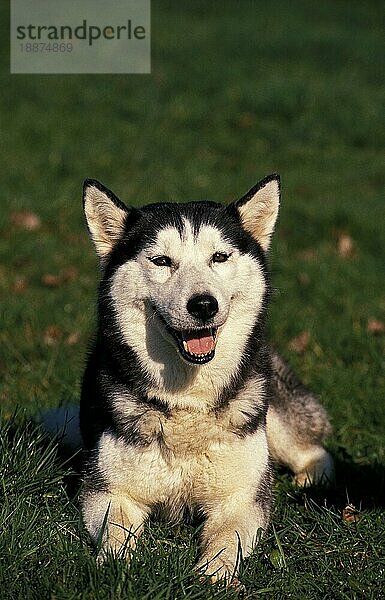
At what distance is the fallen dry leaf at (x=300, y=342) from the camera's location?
283 inches

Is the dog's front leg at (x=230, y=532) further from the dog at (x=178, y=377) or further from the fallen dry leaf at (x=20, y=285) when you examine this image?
the fallen dry leaf at (x=20, y=285)

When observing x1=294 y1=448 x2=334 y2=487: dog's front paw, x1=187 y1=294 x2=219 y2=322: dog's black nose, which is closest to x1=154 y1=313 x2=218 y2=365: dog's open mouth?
x1=187 y1=294 x2=219 y2=322: dog's black nose

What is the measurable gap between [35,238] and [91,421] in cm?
573

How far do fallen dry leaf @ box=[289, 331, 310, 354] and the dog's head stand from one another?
288 centimetres

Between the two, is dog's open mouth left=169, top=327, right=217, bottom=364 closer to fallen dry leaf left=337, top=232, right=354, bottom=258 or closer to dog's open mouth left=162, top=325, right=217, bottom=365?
dog's open mouth left=162, top=325, right=217, bottom=365

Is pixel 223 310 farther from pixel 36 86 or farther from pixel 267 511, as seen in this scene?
pixel 36 86

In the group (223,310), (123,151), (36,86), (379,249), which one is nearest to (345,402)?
(223,310)

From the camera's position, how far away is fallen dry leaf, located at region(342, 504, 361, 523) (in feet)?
13.7

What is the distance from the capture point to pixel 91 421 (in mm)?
4355

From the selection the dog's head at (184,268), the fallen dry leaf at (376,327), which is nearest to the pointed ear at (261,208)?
the dog's head at (184,268)

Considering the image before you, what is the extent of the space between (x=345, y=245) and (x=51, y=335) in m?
4.05

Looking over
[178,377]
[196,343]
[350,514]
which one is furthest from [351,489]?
[196,343]

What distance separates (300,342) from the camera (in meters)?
7.30

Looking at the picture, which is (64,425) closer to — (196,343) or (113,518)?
(113,518)
